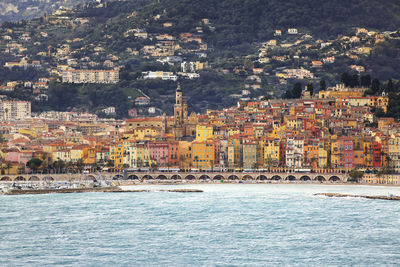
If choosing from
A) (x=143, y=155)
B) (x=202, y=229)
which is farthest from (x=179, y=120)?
(x=202, y=229)

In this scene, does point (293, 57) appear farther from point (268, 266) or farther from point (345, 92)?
point (268, 266)

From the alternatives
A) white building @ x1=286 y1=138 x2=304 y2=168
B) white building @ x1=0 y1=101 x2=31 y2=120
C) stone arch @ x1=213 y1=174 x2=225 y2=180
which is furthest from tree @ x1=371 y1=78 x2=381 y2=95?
white building @ x1=0 y1=101 x2=31 y2=120

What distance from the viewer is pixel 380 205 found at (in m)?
68.5

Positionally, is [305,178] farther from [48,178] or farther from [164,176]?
[48,178]

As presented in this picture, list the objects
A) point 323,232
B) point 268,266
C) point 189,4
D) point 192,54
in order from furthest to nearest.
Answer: point 189,4 → point 192,54 → point 323,232 → point 268,266

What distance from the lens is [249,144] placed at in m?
89.4

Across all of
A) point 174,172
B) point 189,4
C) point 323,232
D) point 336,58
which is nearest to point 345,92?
point 174,172

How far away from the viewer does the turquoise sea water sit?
51.8m

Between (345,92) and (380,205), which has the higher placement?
(345,92)

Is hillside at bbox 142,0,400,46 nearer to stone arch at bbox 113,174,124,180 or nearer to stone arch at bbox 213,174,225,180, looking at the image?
stone arch at bbox 213,174,225,180

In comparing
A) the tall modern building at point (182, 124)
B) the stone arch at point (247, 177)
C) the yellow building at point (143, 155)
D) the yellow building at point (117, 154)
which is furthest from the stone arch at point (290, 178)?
the tall modern building at point (182, 124)

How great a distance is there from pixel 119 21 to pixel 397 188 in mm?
109329

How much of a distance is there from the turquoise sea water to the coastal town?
833 cm

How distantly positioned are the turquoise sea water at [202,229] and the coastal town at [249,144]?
8334 mm
